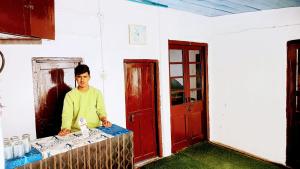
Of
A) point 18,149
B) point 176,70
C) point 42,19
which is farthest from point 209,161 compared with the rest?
point 42,19

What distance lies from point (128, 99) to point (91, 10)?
5.41 feet

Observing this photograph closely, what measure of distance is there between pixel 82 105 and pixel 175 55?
2.62 meters

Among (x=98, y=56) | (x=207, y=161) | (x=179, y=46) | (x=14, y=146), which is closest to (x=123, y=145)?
(x=14, y=146)

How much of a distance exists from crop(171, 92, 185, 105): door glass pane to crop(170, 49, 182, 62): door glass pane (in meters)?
0.72

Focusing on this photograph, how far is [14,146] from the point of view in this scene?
2127mm

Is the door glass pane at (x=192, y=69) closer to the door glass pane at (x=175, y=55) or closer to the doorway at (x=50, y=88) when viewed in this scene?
the door glass pane at (x=175, y=55)

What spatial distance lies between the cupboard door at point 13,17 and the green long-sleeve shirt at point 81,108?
39.5 inches

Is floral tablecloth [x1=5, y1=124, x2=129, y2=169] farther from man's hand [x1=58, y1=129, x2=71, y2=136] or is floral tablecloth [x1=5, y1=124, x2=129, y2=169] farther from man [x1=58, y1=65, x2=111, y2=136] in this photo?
man [x1=58, y1=65, x2=111, y2=136]

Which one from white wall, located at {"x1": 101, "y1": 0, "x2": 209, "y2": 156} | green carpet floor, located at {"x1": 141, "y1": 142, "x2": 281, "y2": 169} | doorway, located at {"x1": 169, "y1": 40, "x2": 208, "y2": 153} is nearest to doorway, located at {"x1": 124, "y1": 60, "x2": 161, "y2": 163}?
white wall, located at {"x1": 101, "y1": 0, "x2": 209, "y2": 156}

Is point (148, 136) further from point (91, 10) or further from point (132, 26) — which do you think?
point (91, 10)

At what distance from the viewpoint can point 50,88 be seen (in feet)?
11.0

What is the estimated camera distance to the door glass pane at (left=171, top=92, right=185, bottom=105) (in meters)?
5.14

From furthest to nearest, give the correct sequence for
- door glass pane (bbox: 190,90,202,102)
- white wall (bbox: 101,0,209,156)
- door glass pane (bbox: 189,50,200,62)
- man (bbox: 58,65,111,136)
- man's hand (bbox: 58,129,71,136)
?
door glass pane (bbox: 190,90,202,102)
door glass pane (bbox: 189,50,200,62)
white wall (bbox: 101,0,209,156)
man (bbox: 58,65,111,136)
man's hand (bbox: 58,129,71,136)

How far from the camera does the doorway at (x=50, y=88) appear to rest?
324cm
